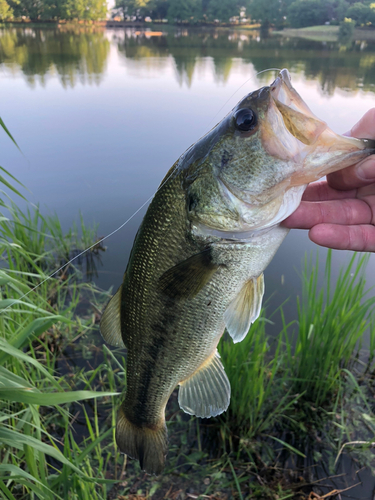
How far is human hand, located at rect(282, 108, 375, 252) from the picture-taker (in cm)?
165

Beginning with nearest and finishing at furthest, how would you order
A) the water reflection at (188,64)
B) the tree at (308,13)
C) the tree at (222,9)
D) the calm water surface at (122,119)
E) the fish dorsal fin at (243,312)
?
the fish dorsal fin at (243,312) → the calm water surface at (122,119) → the water reflection at (188,64) → the tree at (308,13) → the tree at (222,9)

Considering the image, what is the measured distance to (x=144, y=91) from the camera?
46.8 feet

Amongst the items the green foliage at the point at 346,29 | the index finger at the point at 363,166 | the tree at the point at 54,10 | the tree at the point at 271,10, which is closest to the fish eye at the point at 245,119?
the index finger at the point at 363,166

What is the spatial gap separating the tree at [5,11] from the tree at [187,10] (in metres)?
24.7

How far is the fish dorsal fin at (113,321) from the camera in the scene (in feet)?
5.72

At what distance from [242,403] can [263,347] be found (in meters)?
0.46

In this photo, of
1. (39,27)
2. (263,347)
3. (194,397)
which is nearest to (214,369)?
(194,397)

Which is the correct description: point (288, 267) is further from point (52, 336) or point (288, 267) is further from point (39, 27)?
point (39, 27)

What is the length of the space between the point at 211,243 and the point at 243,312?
41 cm

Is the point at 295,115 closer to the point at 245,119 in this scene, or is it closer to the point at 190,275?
the point at 245,119

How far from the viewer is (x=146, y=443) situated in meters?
1.78

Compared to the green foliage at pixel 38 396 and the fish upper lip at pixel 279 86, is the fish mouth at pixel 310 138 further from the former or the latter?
the green foliage at pixel 38 396

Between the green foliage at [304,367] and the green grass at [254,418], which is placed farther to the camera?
the green foliage at [304,367]

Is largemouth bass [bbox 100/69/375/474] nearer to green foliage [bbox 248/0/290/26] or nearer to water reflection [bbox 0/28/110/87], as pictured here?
water reflection [bbox 0/28/110/87]
